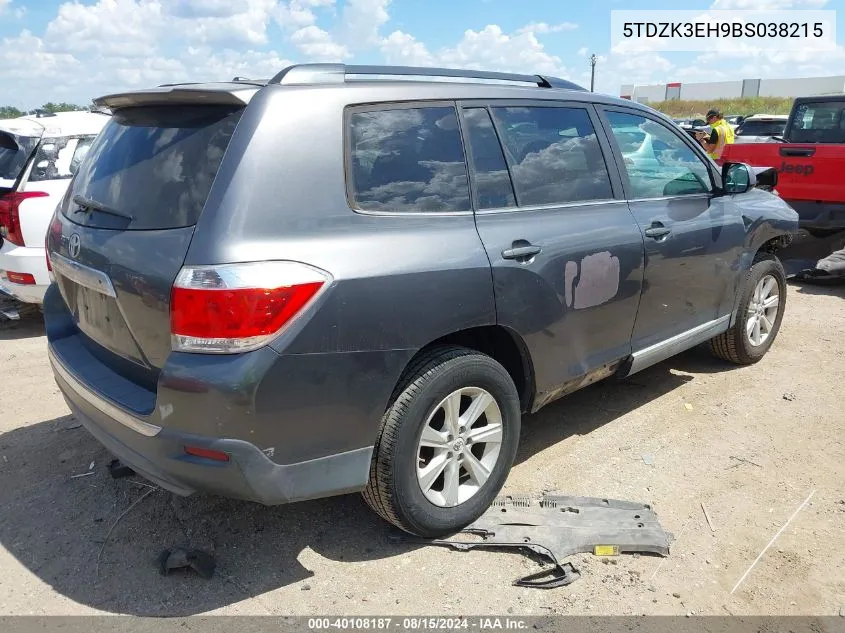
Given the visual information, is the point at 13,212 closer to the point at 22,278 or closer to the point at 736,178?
the point at 22,278

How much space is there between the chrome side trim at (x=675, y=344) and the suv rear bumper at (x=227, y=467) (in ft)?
6.25

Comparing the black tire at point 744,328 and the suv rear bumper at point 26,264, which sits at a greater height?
the suv rear bumper at point 26,264

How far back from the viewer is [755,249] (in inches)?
185

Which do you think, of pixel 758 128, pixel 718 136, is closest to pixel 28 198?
pixel 718 136

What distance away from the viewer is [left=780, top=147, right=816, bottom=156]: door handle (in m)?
7.82

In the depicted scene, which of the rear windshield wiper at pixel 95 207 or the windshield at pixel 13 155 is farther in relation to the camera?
the windshield at pixel 13 155

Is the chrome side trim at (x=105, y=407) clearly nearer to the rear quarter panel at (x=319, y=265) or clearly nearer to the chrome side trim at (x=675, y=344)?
the rear quarter panel at (x=319, y=265)

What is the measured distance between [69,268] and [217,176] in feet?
3.19

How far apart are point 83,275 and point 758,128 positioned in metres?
17.9

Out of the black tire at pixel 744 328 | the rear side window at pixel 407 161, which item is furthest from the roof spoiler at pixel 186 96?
the black tire at pixel 744 328

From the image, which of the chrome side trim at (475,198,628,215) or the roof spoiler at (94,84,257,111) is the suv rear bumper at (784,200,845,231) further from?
the roof spoiler at (94,84,257,111)

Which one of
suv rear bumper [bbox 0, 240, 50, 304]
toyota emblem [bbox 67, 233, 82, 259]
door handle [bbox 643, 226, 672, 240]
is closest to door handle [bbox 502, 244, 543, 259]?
door handle [bbox 643, 226, 672, 240]

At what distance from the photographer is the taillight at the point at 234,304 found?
2.28m

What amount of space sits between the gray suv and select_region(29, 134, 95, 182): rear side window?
3002 millimetres
